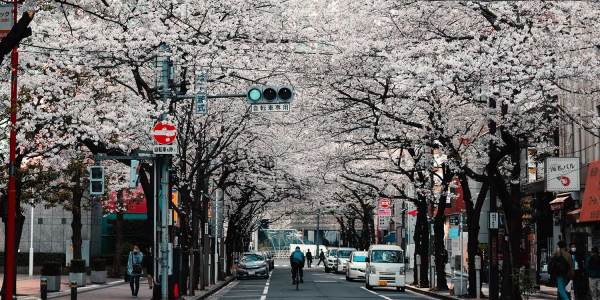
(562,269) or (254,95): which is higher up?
(254,95)

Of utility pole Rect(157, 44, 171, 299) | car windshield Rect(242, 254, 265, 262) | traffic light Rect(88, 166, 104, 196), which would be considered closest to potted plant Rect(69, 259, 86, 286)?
traffic light Rect(88, 166, 104, 196)

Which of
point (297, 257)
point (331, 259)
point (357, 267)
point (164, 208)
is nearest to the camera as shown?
point (164, 208)

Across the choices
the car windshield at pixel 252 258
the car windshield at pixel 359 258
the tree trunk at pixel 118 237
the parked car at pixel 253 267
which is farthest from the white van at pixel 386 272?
the car windshield at pixel 252 258

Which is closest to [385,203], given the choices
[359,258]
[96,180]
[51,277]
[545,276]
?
[359,258]

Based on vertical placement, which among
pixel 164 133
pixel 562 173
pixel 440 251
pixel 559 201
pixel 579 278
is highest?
pixel 164 133

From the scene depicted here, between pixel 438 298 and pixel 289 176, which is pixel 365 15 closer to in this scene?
pixel 438 298

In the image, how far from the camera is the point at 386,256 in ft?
142

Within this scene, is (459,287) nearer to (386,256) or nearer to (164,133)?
(386,256)

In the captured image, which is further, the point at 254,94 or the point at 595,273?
the point at 595,273

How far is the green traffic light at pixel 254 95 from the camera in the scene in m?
22.4

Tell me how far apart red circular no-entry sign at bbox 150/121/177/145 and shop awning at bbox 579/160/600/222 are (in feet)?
53.8

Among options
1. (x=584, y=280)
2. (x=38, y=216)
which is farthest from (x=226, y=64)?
(x=38, y=216)

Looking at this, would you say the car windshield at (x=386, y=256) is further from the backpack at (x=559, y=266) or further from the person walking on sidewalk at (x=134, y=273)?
the backpack at (x=559, y=266)

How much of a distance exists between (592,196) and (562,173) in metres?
1.99
